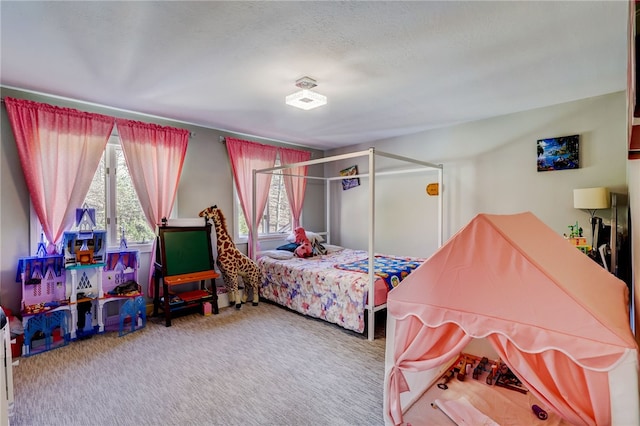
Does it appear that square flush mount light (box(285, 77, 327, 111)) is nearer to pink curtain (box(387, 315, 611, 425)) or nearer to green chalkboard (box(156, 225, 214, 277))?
green chalkboard (box(156, 225, 214, 277))

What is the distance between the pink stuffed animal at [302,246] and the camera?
4.68 metres

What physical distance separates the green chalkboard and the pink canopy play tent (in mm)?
2898

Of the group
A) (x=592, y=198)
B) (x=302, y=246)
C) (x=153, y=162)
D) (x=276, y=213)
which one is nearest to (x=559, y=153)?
(x=592, y=198)

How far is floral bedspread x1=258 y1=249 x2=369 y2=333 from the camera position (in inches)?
131

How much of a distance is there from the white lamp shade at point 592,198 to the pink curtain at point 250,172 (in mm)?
3923

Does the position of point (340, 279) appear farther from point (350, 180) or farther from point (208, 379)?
point (350, 180)

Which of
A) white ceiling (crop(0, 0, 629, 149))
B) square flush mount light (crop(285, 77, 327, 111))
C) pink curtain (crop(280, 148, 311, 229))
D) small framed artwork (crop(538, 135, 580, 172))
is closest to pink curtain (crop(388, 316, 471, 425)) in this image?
white ceiling (crop(0, 0, 629, 149))

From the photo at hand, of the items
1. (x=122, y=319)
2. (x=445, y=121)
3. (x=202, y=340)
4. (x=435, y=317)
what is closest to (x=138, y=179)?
(x=122, y=319)

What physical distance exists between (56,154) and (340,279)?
10.6 feet

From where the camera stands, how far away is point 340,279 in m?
3.50

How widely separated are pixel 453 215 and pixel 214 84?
3.55 meters

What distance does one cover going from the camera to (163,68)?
2605 mm

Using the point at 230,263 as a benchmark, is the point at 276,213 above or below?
above

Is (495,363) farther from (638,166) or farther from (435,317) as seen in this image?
(638,166)
